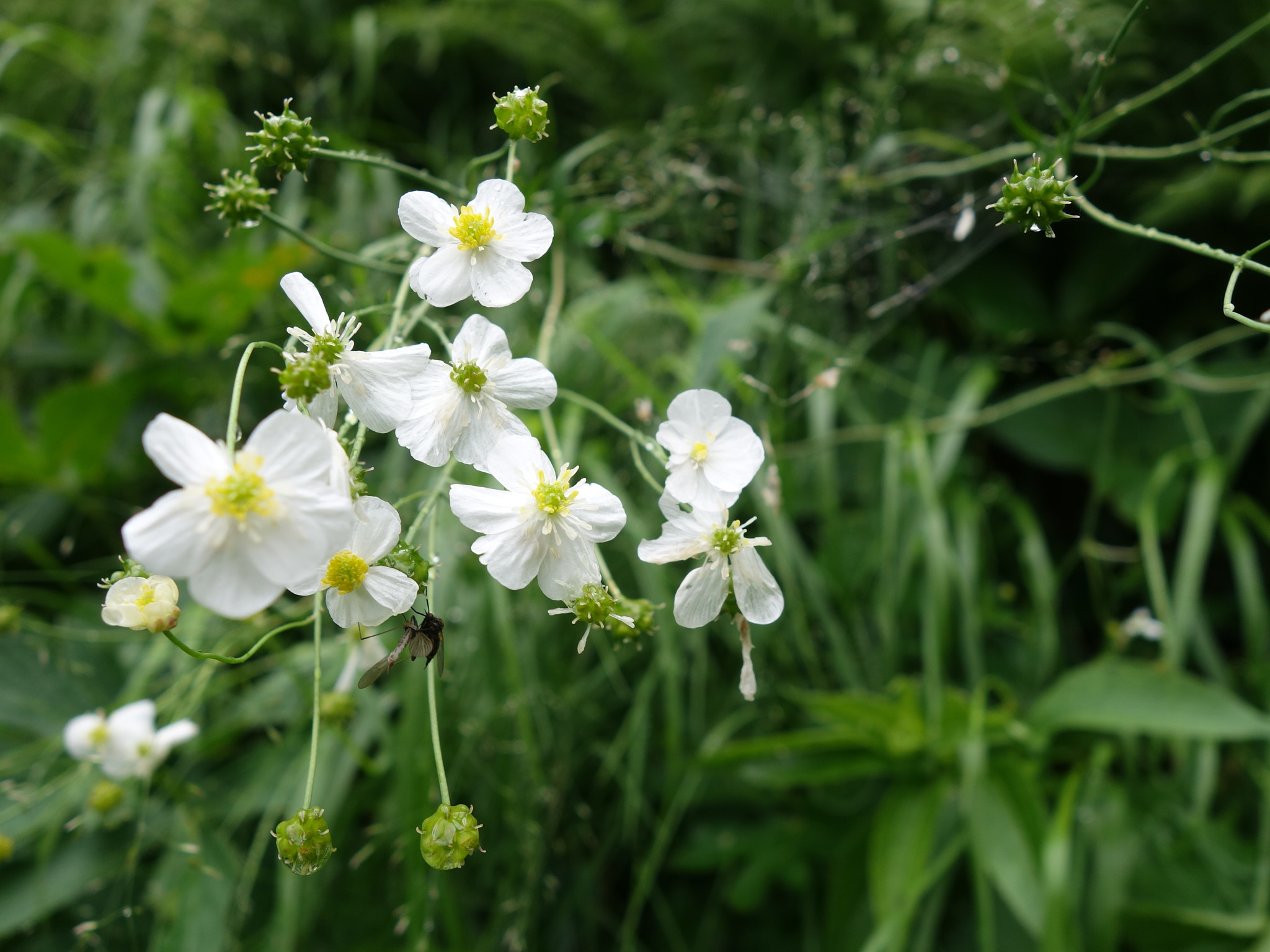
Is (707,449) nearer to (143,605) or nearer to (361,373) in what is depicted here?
(361,373)

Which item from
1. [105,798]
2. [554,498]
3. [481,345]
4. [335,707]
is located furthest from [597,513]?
[105,798]

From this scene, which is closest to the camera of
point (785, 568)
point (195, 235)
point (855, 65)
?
point (785, 568)

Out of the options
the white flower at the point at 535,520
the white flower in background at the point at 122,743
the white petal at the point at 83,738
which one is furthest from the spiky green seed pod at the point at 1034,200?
the white petal at the point at 83,738

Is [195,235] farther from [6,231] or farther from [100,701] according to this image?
[100,701]

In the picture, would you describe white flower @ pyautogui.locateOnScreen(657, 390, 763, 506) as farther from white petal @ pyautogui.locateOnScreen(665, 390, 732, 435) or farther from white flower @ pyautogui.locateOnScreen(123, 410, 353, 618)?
white flower @ pyautogui.locateOnScreen(123, 410, 353, 618)

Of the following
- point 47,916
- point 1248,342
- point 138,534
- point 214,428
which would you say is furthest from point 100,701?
point 1248,342

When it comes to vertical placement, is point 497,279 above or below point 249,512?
above
